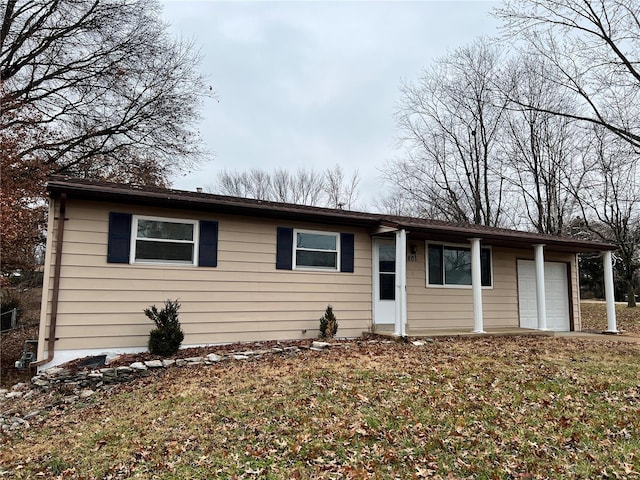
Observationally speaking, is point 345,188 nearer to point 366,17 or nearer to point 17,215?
point 366,17

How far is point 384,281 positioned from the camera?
975 cm

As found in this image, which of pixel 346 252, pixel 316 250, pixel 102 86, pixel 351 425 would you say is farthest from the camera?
pixel 102 86

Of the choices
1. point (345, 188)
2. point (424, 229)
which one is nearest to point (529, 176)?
point (345, 188)

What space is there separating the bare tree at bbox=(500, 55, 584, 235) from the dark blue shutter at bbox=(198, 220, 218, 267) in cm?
1638

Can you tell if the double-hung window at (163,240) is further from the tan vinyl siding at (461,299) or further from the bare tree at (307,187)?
the bare tree at (307,187)

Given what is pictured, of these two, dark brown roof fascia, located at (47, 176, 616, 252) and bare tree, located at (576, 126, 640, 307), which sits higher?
bare tree, located at (576, 126, 640, 307)

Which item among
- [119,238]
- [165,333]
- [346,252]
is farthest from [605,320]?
[119,238]

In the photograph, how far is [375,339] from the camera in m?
8.90

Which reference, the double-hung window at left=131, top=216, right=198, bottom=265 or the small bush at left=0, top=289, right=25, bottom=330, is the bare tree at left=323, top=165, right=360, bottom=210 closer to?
the small bush at left=0, top=289, right=25, bottom=330

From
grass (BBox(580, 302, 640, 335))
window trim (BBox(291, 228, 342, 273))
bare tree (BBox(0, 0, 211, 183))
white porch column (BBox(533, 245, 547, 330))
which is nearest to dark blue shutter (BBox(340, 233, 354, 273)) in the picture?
window trim (BBox(291, 228, 342, 273))

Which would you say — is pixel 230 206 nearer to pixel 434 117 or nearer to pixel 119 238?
pixel 119 238

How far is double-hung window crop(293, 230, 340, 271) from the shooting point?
29.0ft

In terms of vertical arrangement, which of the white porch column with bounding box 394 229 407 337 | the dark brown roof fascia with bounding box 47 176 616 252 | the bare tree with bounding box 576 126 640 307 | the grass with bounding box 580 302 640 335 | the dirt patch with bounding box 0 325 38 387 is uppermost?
the bare tree with bounding box 576 126 640 307

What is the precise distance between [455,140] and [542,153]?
178 inches
